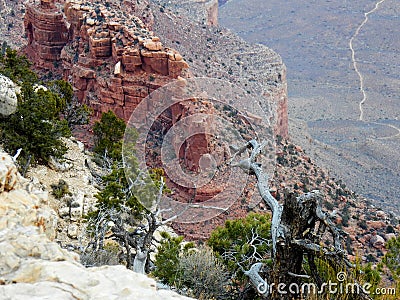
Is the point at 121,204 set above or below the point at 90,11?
below

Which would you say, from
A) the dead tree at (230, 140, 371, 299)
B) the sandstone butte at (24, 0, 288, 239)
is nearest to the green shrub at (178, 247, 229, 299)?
the dead tree at (230, 140, 371, 299)

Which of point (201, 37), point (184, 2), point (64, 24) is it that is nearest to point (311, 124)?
point (201, 37)

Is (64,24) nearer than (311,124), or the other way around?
(64,24)

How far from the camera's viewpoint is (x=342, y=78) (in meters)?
73.2

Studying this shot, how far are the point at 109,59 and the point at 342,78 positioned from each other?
53.4 meters

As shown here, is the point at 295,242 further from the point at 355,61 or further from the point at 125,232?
the point at 355,61

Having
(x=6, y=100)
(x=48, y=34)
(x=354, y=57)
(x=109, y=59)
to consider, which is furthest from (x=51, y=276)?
(x=354, y=57)

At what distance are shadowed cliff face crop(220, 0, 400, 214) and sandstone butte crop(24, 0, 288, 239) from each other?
18.4m

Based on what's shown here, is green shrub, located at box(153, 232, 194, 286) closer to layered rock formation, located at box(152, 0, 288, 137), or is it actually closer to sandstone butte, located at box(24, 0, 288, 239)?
sandstone butte, located at box(24, 0, 288, 239)

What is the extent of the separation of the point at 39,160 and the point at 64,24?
1791cm

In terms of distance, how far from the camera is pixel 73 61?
2909cm

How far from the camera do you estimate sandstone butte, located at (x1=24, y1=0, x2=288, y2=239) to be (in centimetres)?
2306

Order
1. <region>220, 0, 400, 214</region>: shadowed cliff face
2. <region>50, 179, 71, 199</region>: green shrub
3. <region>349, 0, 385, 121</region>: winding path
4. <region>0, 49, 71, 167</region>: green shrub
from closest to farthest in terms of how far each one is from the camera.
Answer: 1. <region>50, 179, 71, 199</region>: green shrub
2. <region>0, 49, 71, 167</region>: green shrub
3. <region>220, 0, 400, 214</region>: shadowed cliff face
4. <region>349, 0, 385, 121</region>: winding path

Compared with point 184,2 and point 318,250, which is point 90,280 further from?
point 184,2
